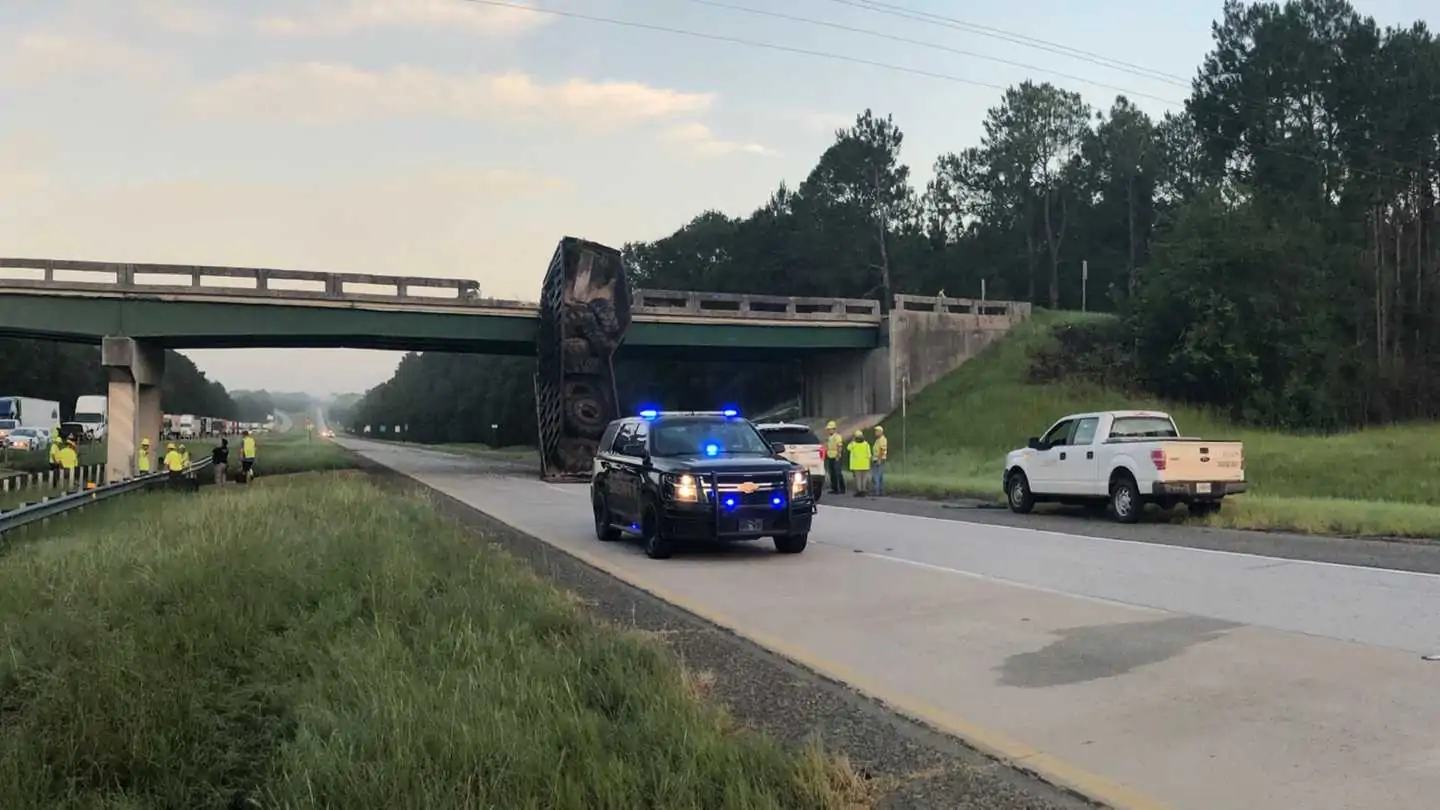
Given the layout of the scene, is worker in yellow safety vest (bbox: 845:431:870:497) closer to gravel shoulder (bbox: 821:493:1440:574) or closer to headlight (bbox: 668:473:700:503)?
gravel shoulder (bbox: 821:493:1440:574)

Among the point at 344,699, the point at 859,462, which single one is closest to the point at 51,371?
the point at 859,462

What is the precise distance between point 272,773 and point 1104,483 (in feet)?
55.3

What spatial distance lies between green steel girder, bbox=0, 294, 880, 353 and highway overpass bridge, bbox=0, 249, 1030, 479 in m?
0.05

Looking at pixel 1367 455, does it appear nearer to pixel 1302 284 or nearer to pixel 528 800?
pixel 1302 284

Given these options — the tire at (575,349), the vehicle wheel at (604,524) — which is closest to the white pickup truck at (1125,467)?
the vehicle wheel at (604,524)

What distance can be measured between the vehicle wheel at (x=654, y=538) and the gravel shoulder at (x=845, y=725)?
13.0 feet

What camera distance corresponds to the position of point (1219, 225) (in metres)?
47.5

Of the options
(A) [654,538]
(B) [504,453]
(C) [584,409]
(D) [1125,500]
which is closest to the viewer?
(A) [654,538]

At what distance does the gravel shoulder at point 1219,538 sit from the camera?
13.3m

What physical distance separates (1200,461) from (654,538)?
9698mm

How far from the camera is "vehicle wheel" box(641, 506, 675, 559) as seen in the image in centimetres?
1440

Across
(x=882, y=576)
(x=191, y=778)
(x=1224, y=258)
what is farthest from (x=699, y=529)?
(x=1224, y=258)

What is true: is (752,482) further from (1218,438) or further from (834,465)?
(1218,438)

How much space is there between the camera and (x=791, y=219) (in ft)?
290
